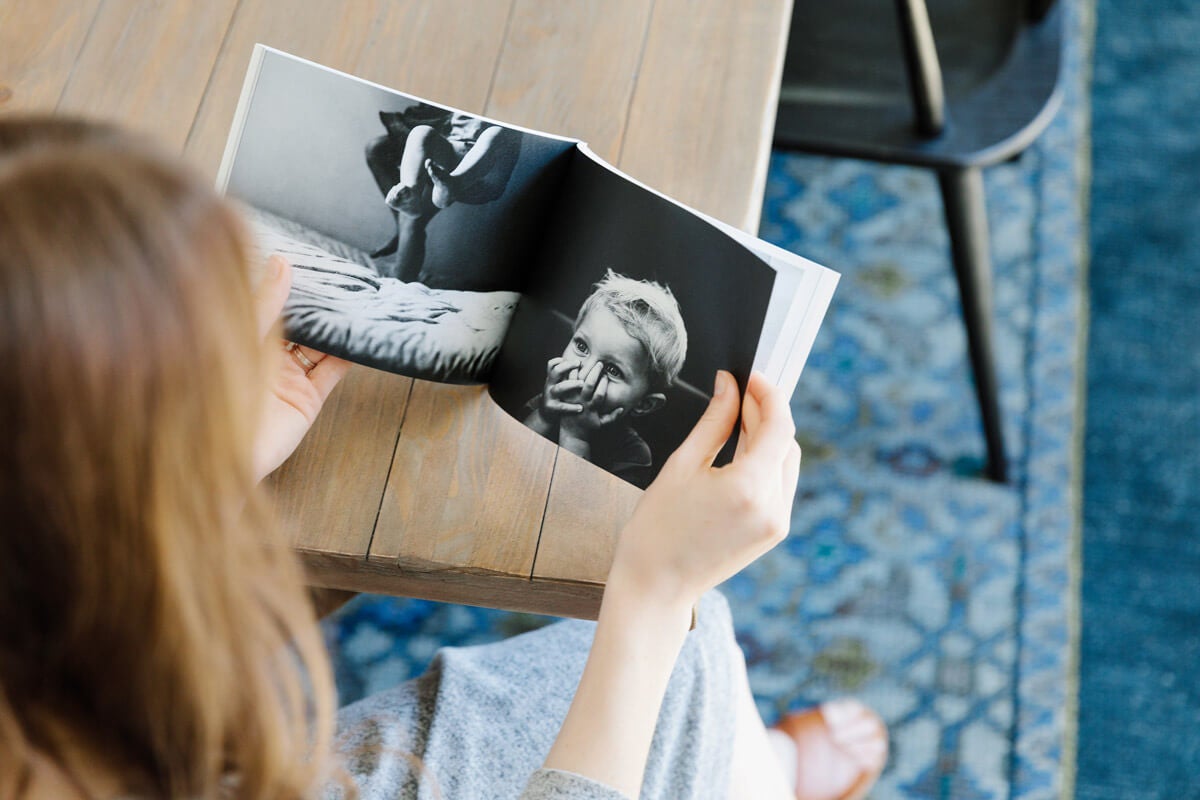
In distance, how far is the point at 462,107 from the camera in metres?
0.80

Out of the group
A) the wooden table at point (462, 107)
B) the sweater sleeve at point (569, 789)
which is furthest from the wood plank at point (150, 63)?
the sweater sleeve at point (569, 789)

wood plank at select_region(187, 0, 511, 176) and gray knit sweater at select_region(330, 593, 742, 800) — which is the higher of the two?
wood plank at select_region(187, 0, 511, 176)

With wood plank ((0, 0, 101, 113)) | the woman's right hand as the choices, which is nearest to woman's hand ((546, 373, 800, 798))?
the woman's right hand

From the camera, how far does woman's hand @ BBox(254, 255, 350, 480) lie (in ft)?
2.21

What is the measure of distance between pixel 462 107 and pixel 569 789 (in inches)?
19.7

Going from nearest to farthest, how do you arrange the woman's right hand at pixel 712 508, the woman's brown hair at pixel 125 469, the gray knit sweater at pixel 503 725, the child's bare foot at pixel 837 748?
1. the woman's brown hair at pixel 125 469
2. the woman's right hand at pixel 712 508
3. the gray knit sweater at pixel 503 725
4. the child's bare foot at pixel 837 748

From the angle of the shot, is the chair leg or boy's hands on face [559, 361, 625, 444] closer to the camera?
boy's hands on face [559, 361, 625, 444]

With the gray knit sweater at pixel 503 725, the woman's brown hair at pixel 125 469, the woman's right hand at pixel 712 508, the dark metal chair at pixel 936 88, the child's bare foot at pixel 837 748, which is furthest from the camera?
the child's bare foot at pixel 837 748

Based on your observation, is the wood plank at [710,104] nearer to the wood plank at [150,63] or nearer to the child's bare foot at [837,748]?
the wood plank at [150,63]

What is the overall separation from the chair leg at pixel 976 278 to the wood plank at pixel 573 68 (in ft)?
1.33

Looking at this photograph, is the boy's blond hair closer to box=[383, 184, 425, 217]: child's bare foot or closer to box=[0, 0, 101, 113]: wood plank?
box=[383, 184, 425, 217]: child's bare foot

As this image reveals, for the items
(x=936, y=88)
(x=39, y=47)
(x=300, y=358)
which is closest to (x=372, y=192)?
(x=300, y=358)

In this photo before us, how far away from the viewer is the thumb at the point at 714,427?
2.14ft

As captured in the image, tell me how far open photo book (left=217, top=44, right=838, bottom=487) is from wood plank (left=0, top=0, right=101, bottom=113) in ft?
0.79
